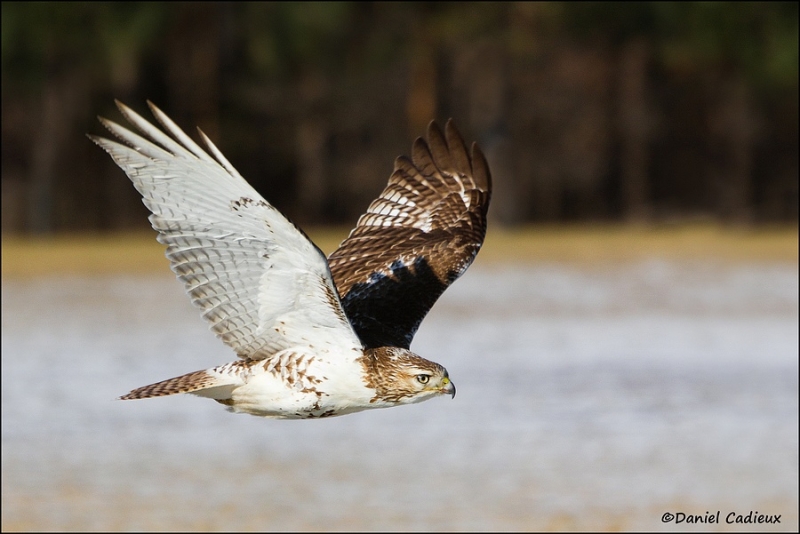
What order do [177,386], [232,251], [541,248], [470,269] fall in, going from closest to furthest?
[232,251]
[177,386]
[470,269]
[541,248]

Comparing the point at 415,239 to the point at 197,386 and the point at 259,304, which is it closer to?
the point at 259,304

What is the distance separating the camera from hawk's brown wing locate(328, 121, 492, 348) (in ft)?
20.8

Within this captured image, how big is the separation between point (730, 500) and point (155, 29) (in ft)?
67.1

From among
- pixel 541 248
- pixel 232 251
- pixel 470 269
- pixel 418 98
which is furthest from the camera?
pixel 418 98

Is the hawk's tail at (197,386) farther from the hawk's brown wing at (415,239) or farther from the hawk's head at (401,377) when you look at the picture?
the hawk's brown wing at (415,239)

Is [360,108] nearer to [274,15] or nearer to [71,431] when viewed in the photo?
[274,15]

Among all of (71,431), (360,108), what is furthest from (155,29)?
(71,431)

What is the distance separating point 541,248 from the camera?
80.5ft

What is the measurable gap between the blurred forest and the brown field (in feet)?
10.1

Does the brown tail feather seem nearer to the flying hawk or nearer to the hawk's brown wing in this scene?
the flying hawk

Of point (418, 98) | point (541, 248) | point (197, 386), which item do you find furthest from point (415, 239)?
point (418, 98)

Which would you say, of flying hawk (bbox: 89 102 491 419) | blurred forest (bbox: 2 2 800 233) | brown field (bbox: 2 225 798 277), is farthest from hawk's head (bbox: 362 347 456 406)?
blurred forest (bbox: 2 2 800 233)

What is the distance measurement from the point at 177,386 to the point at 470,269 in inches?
647

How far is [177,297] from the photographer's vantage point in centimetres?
1931
